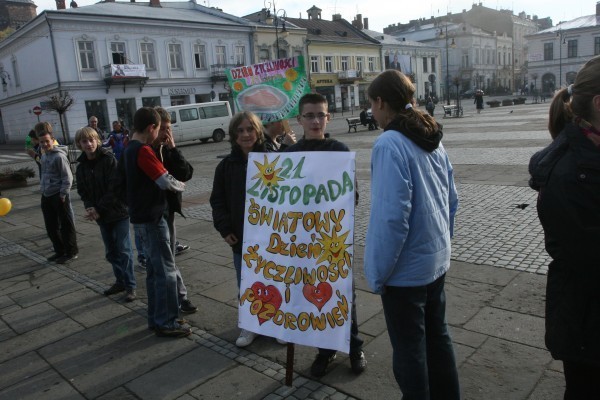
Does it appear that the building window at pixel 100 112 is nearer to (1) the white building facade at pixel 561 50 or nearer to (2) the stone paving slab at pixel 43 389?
(2) the stone paving slab at pixel 43 389

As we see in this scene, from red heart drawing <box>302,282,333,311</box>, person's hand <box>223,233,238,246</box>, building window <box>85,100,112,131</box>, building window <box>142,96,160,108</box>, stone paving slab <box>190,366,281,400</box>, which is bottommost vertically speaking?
stone paving slab <box>190,366,281,400</box>

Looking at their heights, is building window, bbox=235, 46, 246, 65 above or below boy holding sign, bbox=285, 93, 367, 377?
above

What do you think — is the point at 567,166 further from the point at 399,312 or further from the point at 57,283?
the point at 57,283

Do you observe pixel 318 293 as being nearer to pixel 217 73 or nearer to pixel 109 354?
pixel 109 354

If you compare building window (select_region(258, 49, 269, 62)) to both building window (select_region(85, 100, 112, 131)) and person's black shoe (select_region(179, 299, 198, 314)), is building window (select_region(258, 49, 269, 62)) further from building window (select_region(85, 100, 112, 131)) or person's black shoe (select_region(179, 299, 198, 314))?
person's black shoe (select_region(179, 299, 198, 314))

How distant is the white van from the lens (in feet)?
77.7

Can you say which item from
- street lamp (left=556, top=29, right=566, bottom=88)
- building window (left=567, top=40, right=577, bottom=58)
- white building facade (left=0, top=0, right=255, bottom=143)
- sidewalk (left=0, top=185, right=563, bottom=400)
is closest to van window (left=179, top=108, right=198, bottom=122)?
white building facade (left=0, top=0, right=255, bottom=143)

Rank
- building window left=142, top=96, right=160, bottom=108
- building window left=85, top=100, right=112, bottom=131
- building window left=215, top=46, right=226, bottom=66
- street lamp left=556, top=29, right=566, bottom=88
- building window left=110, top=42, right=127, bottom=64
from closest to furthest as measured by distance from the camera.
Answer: building window left=85, top=100, right=112, bottom=131
building window left=110, top=42, right=127, bottom=64
building window left=142, top=96, right=160, bottom=108
building window left=215, top=46, right=226, bottom=66
street lamp left=556, top=29, right=566, bottom=88

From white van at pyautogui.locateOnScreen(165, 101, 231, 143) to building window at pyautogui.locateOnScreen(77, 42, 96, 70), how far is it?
37.2 ft

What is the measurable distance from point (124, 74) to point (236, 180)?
32.0m

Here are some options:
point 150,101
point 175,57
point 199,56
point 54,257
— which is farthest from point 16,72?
point 54,257

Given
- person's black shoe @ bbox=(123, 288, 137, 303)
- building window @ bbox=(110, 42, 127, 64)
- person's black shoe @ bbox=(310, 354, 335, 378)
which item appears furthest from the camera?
building window @ bbox=(110, 42, 127, 64)

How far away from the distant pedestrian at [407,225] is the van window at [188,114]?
22.8 meters

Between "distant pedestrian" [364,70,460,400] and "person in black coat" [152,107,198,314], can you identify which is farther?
"person in black coat" [152,107,198,314]
